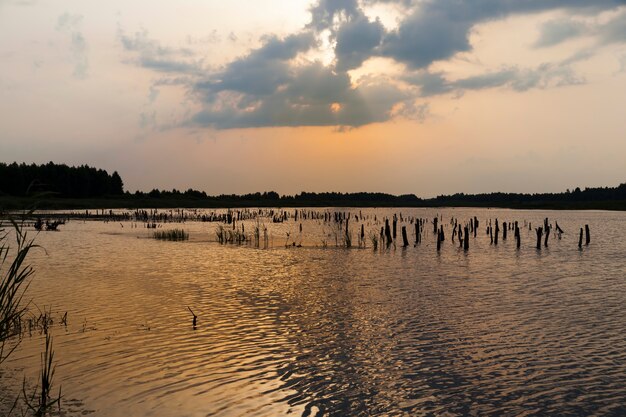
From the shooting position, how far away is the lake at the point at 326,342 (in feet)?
33.2

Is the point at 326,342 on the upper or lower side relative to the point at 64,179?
lower

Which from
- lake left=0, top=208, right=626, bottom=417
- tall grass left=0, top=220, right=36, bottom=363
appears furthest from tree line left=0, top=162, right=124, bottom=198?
tall grass left=0, top=220, right=36, bottom=363

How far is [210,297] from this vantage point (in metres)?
21.3

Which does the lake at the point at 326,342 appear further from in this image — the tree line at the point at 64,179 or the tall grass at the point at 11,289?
the tree line at the point at 64,179

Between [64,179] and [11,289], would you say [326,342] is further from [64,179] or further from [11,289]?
[64,179]

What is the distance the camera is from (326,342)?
1465cm

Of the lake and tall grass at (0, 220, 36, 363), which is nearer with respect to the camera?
tall grass at (0, 220, 36, 363)

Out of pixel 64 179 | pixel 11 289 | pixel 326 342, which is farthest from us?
pixel 64 179

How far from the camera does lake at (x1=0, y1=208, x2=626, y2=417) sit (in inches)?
398

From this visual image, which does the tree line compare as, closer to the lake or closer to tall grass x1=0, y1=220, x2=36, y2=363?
the lake

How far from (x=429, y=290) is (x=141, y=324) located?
13635 mm

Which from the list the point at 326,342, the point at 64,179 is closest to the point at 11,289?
the point at 326,342

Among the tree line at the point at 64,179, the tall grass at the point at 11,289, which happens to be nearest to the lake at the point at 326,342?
the tall grass at the point at 11,289

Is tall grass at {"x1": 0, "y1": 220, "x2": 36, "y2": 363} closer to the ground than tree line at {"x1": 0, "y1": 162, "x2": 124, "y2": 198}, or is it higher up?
closer to the ground
